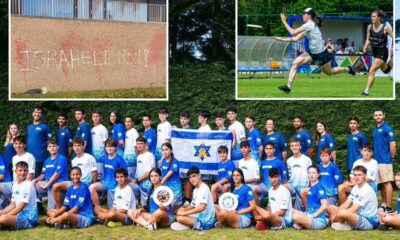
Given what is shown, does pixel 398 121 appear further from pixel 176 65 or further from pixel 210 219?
pixel 210 219

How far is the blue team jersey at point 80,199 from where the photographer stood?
24.1 feet

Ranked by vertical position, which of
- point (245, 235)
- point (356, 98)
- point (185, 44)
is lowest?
point (245, 235)

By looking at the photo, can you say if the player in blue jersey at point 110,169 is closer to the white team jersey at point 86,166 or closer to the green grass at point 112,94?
the white team jersey at point 86,166

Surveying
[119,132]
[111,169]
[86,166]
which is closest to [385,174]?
[111,169]

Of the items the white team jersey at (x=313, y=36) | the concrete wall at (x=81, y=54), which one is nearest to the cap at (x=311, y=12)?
the white team jersey at (x=313, y=36)

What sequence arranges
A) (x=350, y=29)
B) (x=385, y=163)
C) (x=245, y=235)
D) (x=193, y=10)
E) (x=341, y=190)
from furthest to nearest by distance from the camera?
1. (x=193, y=10)
2. (x=350, y=29)
3. (x=385, y=163)
4. (x=341, y=190)
5. (x=245, y=235)

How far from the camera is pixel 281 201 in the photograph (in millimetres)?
7270

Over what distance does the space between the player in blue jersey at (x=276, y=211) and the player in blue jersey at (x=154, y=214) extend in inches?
37.1

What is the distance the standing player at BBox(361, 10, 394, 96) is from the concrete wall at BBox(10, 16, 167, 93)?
311cm

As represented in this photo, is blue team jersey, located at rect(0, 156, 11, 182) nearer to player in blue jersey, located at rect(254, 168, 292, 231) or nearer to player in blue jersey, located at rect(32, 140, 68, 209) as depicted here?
player in blue jersey, located at rect(32, 140, 68, 209)

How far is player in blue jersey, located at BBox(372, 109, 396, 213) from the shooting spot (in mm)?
8367

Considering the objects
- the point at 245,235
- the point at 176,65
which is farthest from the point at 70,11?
the point at 245,235

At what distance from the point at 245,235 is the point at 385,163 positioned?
249 cm

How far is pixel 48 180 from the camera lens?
8031 millimetres
